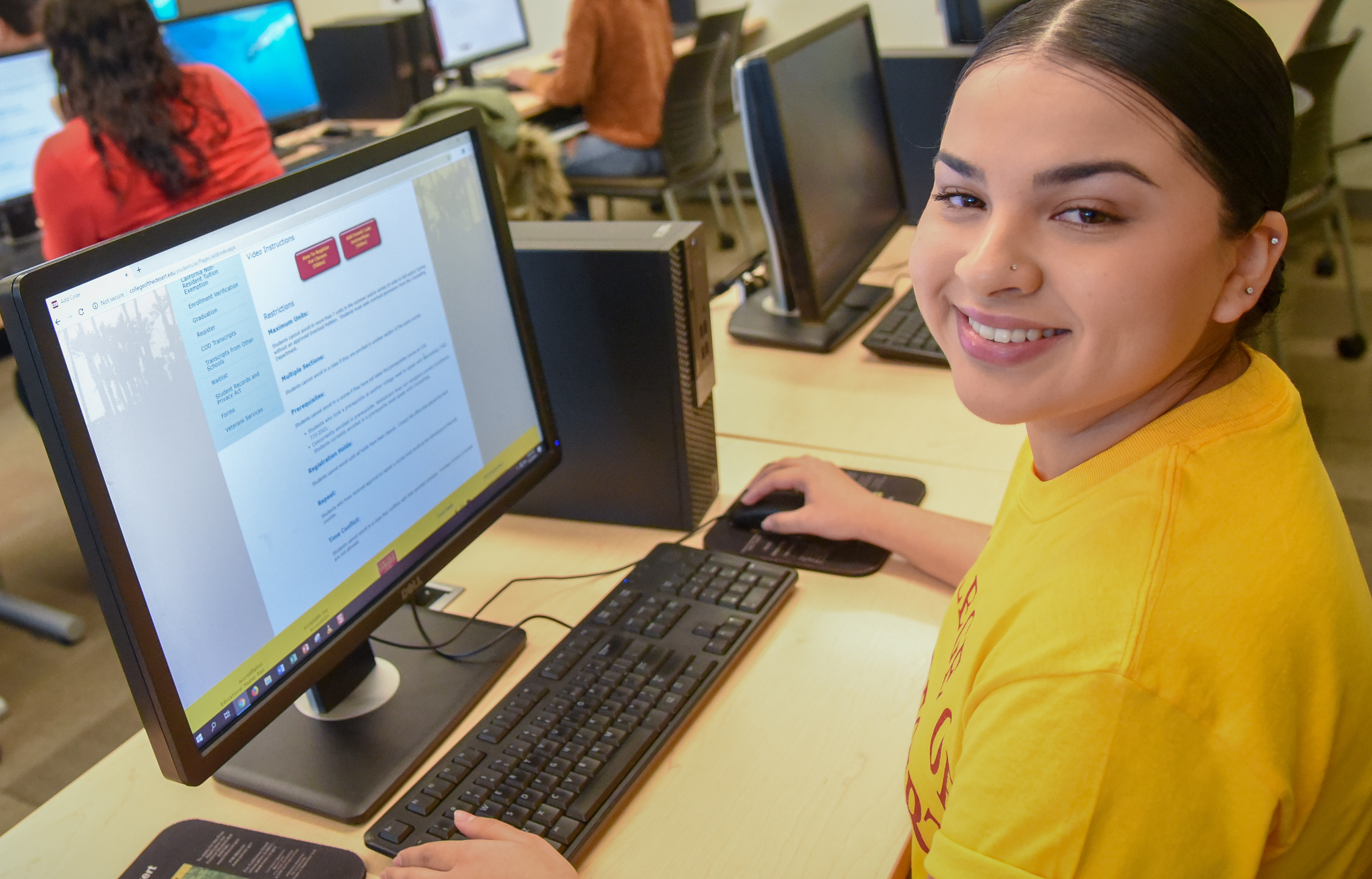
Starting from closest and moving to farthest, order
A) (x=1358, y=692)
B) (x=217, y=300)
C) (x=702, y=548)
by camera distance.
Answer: (x=1358, y=692) → (x=217, y=300) → (x=702, y=548)

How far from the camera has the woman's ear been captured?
0.63 metres

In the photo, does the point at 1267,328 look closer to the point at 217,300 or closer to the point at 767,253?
the point at 217,300

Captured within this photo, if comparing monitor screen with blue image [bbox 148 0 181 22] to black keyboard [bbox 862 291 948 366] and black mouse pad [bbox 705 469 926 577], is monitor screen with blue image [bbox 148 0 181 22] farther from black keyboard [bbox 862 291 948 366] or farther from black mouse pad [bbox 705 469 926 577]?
black mouse pad [bbox 705 469 926 577]

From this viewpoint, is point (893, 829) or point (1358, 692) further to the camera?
point (893, 829)

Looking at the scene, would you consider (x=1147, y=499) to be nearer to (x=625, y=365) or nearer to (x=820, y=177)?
(x=625, y=365)

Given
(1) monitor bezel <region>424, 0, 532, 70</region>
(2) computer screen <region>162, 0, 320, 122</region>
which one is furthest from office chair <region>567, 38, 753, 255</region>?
(2) computer screen <region>162, 0, 320, 122</region>

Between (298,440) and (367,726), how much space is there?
0.27m

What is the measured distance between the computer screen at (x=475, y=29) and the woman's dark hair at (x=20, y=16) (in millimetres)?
1658

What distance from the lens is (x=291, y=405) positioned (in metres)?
0.81

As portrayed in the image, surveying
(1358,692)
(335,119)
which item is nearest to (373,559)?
(1358,692)

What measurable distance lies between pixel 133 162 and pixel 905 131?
5.27ft

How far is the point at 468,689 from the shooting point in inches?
38.2

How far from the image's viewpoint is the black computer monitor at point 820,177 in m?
1.43

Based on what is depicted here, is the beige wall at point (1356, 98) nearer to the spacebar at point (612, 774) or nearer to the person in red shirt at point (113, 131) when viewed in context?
the person in red shirt at point (113, 131)
